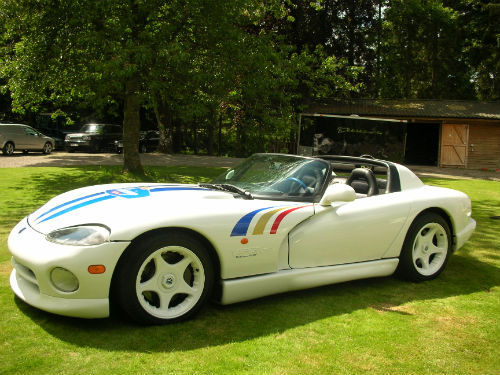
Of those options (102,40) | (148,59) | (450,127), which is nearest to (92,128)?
(102,40)

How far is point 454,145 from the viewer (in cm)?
2494

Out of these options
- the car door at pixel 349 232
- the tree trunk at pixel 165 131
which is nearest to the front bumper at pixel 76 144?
the tree trunk at pixel 165 131

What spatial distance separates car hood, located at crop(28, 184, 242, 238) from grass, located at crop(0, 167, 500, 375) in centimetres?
72

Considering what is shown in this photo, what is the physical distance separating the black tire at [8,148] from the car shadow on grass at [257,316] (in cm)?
1981

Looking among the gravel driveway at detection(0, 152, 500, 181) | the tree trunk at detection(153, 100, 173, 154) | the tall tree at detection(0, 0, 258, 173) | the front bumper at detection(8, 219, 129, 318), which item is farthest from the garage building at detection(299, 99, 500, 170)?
the front bumper at detection(8, 219, 129, 318)

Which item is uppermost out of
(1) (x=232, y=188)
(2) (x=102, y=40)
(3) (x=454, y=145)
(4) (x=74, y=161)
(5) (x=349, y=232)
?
(2) (x=102, y=40)

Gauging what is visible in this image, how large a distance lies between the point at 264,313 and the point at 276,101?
12.6 m

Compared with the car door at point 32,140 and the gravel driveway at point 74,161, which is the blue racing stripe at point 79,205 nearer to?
the gravel driveway at point 74,161

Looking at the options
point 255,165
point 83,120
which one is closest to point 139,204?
point 255,165

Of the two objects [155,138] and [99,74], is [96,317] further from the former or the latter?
[155,138]

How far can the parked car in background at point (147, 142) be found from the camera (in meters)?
26.0

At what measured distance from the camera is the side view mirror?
160 inches

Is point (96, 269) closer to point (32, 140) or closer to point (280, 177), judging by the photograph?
point (280, 177)

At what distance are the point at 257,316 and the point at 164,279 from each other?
82 cm
